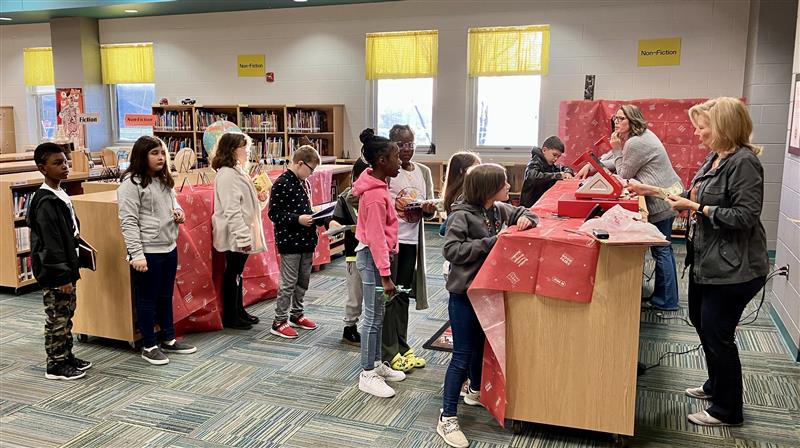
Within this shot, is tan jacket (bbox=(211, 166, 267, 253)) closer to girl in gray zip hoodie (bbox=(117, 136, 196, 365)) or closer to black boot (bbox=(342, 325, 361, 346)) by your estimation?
girl in gray zip hoodie (bbox=(117, 136, 196, 365))

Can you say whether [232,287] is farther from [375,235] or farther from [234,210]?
[375,235]

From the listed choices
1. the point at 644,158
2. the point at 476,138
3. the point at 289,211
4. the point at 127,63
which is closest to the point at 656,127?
the point at 476,138

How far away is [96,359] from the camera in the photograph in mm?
3906

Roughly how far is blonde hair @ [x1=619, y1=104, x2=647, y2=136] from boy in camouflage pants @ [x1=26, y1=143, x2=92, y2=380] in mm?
3557

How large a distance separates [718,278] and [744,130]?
0.66 m

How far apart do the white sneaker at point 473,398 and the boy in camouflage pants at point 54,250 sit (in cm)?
221

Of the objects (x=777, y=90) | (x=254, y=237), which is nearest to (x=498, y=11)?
(x=777, y=90)

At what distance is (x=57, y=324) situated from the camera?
3566mm

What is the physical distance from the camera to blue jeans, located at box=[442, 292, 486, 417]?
2797 mm

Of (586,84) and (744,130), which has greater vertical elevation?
(586,84)

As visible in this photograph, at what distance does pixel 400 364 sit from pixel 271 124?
6483 millimetres

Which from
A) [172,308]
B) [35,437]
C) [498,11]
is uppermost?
[498,11]

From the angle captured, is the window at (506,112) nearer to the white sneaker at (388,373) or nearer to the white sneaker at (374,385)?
the white sneaker at (388,373)

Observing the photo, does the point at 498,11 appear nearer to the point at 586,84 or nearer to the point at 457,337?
the point at 586,84
